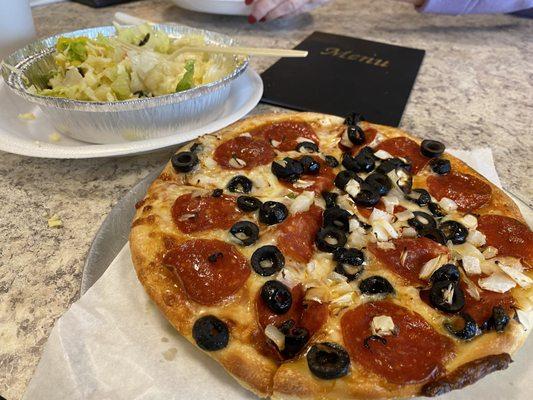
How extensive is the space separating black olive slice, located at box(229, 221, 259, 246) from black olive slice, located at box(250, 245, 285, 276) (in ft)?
0.14

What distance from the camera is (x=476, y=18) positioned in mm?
2848

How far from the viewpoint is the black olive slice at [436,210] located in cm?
114

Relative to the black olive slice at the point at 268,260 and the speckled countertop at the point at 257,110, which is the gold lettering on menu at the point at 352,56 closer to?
the speckled countertop at the point at 257,110

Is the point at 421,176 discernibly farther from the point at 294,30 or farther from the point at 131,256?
the point at 294,30

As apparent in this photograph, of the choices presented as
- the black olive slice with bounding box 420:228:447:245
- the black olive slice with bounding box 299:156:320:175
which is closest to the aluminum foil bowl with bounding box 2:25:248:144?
the black olive slice with bounding box 299:156:320:175

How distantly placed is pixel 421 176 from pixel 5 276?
1.04 meters

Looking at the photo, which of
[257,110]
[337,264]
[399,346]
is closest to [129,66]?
[257,110]

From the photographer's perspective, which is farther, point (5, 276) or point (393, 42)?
point (393, 42)

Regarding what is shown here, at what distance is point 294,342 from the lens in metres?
0.84

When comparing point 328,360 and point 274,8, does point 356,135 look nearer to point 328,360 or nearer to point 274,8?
point 328,360

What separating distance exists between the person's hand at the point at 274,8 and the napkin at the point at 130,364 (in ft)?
6.27

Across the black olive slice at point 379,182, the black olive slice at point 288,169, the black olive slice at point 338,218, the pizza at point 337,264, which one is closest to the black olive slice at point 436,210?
the pizza at point 337,264

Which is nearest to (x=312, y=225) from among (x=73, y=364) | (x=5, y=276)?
(x=73, y=364)

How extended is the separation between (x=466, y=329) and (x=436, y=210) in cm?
36
